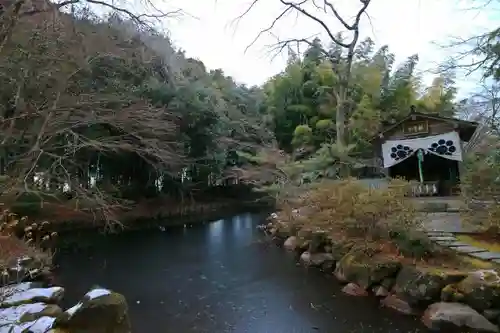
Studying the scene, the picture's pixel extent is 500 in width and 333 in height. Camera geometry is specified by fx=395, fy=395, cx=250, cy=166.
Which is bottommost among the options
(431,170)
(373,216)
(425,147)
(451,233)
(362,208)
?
(451,233)

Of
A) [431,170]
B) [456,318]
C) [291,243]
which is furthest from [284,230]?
[456,318]

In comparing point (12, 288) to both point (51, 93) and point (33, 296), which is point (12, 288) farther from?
point (51, 93)

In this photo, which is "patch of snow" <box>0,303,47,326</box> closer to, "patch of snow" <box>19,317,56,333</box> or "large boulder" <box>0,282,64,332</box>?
"large boulder" <box>0,282,64,332</box>

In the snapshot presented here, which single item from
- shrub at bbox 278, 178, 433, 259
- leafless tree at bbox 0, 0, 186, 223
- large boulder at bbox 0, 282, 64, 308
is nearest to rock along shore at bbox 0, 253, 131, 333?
large boulder at bbox 0, 282, 64, 308

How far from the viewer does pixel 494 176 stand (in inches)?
207

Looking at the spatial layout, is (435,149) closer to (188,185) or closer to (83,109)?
(83,109)

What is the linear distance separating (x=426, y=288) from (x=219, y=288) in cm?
282

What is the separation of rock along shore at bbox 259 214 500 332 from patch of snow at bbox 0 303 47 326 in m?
3.67

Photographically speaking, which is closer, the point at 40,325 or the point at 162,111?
the point at 40,325

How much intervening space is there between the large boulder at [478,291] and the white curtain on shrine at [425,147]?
6.11 m

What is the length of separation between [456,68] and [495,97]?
1216mm

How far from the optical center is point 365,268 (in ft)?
17.2

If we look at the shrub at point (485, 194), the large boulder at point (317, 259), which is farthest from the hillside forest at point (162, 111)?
the large boulder at point (317, 259)

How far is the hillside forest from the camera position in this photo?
13.7ft
